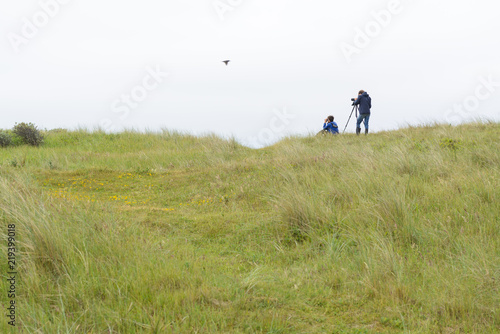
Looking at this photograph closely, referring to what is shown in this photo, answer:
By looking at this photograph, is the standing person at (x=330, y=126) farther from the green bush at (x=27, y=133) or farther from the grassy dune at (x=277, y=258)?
the green bush at (x=27, y=133)

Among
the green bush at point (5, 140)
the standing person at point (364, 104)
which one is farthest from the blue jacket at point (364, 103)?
the green bush at point (5, 140)

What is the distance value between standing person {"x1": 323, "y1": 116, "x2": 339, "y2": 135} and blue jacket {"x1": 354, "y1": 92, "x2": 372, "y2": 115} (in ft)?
4.34

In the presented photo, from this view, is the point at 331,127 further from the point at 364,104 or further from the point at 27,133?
the point at 27,133

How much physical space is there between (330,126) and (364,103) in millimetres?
1832

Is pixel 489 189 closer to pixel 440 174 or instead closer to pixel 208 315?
pixel 440 174

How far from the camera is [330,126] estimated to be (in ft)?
59.2

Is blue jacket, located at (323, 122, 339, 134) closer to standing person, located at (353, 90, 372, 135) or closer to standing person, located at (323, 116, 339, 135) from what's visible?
standing person, located at (323, 116, 339, 135)

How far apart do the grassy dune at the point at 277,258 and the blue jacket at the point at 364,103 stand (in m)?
9.27

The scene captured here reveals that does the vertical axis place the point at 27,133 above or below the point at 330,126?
above

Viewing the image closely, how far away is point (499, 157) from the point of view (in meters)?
8.52

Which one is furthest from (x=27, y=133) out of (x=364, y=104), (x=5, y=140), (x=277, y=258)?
(x=277, y=258)

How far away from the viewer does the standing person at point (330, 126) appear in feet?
58.9

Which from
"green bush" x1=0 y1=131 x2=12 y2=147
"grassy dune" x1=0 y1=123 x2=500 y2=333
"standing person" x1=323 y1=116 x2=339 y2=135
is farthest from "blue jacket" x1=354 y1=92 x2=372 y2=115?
"green bush" x1=0 y1=131 x2=12 y2=147

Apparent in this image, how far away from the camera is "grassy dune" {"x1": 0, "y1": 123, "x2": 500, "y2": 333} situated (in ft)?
10.9
